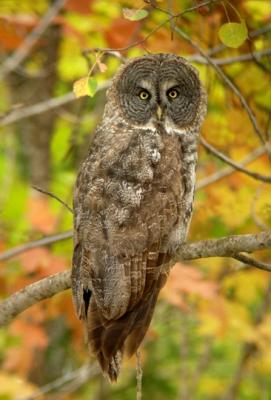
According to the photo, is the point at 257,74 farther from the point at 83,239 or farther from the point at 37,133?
the point at 37,133

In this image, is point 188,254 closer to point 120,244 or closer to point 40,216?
point 120,244

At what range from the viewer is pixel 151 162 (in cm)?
338

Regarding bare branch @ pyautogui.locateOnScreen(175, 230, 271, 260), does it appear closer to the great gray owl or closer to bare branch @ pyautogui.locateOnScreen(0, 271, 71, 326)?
the great gray owl

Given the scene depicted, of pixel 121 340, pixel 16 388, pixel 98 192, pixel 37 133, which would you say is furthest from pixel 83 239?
pixel 37 133

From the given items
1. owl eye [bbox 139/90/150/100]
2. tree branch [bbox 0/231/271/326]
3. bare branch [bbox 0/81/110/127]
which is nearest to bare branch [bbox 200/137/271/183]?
owl eye [bbox 139/90/150/100]

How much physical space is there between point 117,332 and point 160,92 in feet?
3.80

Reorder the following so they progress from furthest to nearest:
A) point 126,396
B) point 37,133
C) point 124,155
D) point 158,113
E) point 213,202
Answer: point 126,396, point 37,133, point 213,202, point 158,113, point 124,155

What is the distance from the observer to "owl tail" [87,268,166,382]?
3.17m

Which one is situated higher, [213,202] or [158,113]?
[158,113]

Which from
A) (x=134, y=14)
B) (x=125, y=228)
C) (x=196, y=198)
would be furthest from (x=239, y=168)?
(x=196, y=198)

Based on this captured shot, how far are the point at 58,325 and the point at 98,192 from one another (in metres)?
3.56

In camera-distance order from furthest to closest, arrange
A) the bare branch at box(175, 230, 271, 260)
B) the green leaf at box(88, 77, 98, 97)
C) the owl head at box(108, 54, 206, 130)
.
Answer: the owl head at box(108, 54, 206, 130), the green leaf at box(88, 77, 98, 97), the bare branch at box(175, 230, 271, 260)

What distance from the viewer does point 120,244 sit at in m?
3.23

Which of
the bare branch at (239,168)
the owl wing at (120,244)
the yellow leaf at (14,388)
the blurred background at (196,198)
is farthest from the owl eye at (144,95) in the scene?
the yellow leaf at (14,388)
